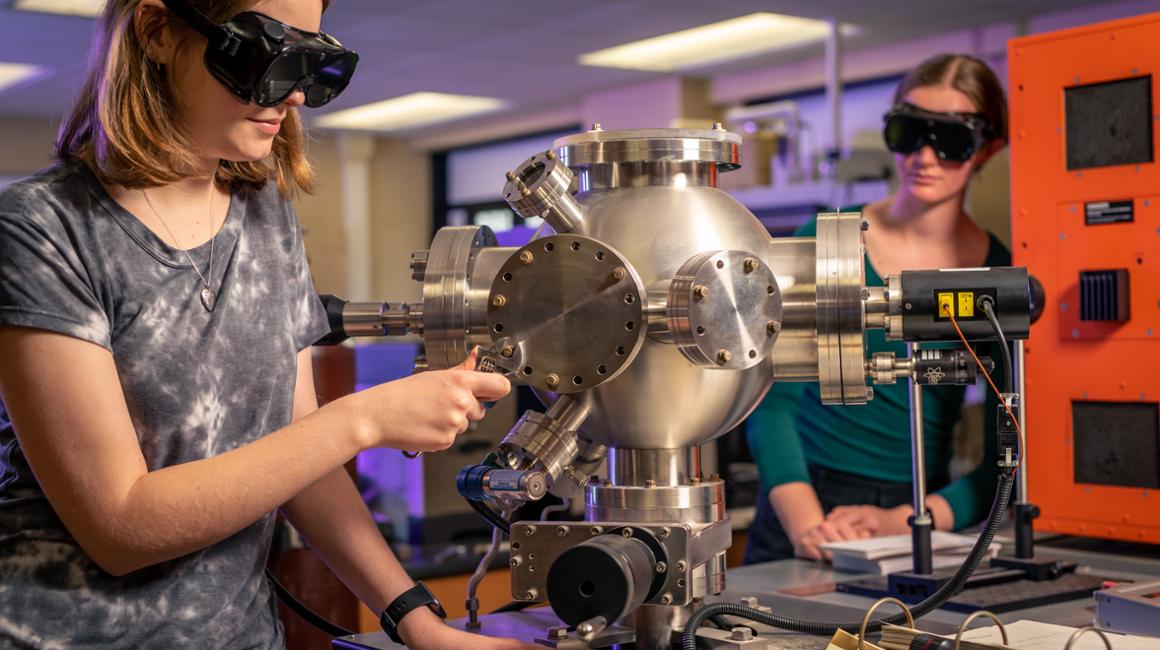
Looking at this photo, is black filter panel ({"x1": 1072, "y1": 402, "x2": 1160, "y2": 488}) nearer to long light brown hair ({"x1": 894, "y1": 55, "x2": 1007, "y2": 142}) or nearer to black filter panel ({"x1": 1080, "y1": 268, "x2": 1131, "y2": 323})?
black filter panel ({"x1": 1080, "y1": 268, "x2": 1131, "y2": 323})

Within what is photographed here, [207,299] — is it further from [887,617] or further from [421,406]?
[887,617]

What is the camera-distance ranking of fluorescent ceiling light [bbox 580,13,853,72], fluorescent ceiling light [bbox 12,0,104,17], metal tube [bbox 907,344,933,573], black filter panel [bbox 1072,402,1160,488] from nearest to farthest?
1. metal tube [bbox 907,344,933,573]
2. black filter panel [bbox 1072,402,1160,488]
3. fluorescent ceiling light [bbox 12,0,104,17]
4. fluorescent ceiling light [bbox 580,13,853,72]

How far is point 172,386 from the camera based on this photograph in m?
1.03

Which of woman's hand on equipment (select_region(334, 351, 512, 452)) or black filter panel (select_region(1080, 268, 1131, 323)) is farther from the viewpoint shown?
black filter panel (select_region(1080, 268, 1131, 323))

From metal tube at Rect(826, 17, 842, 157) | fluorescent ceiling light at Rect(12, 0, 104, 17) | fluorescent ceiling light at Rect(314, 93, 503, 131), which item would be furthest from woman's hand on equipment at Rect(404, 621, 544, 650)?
fluorescent ceiling light at Rect(314, 93, 503, 131)

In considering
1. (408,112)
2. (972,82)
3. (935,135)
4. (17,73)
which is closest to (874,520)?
(935,135)

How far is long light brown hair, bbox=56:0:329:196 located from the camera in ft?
3.36

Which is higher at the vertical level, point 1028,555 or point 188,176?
point 188,176

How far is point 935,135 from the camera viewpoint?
186cm

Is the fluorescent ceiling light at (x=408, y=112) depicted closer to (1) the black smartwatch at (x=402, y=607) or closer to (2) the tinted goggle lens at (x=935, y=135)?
(2) the tinted goggle lens at (x=935, y=135)

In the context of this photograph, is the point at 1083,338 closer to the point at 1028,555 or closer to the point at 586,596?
the point at 1028,555

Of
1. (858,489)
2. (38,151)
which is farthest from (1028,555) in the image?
(38,151)

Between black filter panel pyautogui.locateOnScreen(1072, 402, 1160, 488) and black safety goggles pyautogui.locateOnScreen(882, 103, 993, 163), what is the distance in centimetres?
43

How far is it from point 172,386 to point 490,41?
19.1 ft
